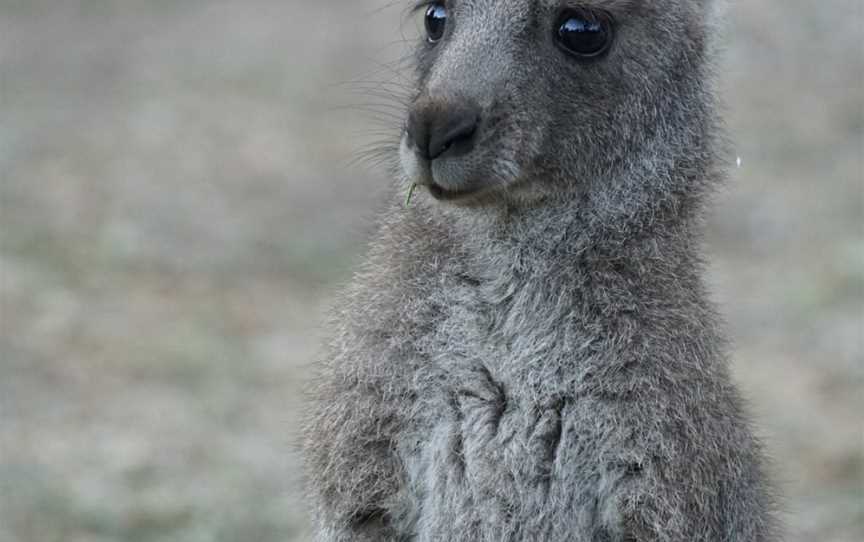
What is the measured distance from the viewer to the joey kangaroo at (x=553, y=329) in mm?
4125

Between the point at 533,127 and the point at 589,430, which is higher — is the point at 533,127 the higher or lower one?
the higher one

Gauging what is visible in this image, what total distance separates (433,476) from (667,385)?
713mm

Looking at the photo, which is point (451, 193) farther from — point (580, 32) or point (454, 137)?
point (580, 32)

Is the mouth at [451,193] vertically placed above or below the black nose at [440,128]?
below

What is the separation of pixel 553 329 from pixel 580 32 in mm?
846

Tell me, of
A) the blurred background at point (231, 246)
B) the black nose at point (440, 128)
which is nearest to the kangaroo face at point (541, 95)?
the black nose at point (440, 128)

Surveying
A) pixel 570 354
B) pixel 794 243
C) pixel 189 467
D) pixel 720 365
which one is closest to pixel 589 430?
pixel 570 354

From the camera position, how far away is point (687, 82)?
445 centimetres

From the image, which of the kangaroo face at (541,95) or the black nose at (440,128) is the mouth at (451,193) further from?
the black nose at (440,128)

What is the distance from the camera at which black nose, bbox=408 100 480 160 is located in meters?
3.94

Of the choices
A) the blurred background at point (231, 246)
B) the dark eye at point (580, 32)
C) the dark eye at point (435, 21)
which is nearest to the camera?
the dark eye at point (580, 32)

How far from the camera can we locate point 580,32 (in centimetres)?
423

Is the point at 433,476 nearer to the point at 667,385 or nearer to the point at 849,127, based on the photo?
the point at 667,385

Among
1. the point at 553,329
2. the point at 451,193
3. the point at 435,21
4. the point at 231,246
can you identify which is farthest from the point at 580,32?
the point at 231,246
